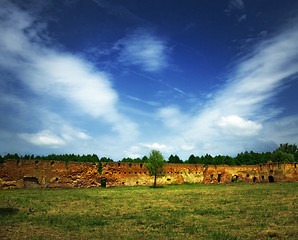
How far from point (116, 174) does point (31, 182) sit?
1223 cm

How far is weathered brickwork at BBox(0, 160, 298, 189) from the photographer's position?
90.2 feet

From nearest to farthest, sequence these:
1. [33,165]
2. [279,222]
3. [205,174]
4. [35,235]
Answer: [35,235] < [279,222] < [33,165] < [205,174]

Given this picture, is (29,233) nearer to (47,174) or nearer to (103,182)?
(47,174)

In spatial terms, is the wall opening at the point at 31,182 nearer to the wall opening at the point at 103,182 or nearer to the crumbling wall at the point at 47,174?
the crumbling wall at the point at 47,174

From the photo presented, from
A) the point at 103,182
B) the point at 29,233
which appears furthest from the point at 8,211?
the point at 103,182

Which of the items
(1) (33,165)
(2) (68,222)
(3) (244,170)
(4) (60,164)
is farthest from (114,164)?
(3) (244,170)

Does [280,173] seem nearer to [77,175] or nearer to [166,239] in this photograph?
[77,175]

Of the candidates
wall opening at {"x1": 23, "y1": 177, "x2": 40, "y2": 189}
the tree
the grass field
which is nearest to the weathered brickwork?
wall opening at {"x1": 23, "y1": 177, "x2": 40, "y2": 189}

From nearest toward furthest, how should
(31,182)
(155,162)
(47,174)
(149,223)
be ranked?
(149,223)
(31,182)
(47,174)
(155,162)

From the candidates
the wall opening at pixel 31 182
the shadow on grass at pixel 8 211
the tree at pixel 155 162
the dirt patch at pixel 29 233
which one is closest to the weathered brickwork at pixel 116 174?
the wall opening at pixel 31 182

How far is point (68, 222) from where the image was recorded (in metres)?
10.5

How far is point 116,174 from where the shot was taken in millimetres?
34625

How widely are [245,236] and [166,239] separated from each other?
9.78ft

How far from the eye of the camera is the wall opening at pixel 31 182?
27.7 m
